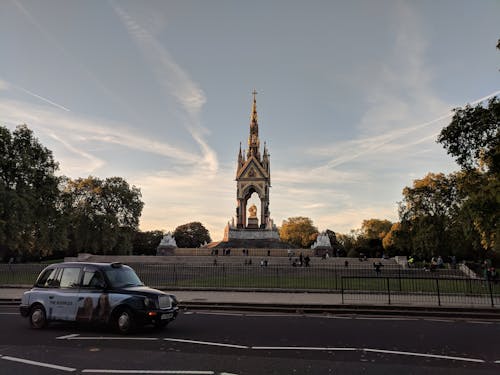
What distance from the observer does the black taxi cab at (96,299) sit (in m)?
10.0

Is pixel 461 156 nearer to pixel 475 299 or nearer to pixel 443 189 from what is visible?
pixel 475 299

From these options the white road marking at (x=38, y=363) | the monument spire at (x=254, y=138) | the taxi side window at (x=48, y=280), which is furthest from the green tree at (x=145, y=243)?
the white road marking at (x=38, y=363)

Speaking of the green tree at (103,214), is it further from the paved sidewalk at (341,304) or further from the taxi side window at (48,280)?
the taxi side window at (48,280)

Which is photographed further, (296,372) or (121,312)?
(121,312)

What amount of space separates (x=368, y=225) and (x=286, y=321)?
99287mm

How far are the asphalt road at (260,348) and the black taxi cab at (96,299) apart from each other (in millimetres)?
362

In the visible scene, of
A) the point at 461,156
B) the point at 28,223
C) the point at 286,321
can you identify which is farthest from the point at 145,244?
the point at 286,321

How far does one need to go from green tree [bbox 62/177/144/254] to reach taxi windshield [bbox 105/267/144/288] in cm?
5349

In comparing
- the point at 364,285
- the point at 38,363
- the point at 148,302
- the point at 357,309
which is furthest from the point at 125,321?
the point at 364,285

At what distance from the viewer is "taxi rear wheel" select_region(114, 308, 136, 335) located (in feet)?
32.6

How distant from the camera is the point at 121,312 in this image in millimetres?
10117

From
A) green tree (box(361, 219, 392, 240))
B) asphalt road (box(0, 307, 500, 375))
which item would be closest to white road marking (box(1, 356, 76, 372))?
asphalt road (box(0, 307, 500, 375))

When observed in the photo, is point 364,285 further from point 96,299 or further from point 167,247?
point 167,247

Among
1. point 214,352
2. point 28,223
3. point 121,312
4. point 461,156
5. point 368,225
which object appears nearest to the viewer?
point 214,352
